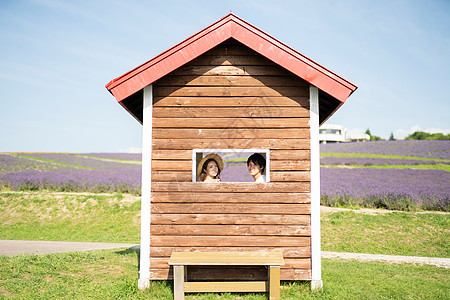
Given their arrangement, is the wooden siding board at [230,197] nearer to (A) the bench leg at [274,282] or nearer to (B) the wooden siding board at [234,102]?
(A) the bench leg at [274,282]

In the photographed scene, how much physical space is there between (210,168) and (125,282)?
267 cm

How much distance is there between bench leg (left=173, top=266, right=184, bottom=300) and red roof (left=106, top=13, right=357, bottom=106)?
3.15m

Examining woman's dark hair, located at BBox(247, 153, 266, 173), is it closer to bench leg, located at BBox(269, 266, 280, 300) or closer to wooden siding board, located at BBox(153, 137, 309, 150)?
wooden siding board, located at BBox(153, 137, 309, 150)

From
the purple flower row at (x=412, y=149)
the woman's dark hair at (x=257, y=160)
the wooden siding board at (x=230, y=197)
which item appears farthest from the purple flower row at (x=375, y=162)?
the wooden siding board at (x=230, y=197)

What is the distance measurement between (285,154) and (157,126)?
95.6 inches

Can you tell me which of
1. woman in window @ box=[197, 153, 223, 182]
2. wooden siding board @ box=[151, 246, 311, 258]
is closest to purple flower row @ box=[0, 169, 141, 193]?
woman in window @ box=[197, 153, 223, 182]

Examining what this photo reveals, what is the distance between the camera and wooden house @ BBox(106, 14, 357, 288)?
21.6 ft

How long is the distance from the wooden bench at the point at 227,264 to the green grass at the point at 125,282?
19 centimetres

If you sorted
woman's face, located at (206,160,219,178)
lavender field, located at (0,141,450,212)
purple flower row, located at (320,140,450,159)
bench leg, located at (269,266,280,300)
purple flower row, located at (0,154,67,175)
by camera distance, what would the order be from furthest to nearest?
purple flower row, located at (320,140,450,159) < purple flower row, located at (0,154,67,175) < lavender field, located at (0,141,450,212) < woman's face, located at (206,160,219,178) < bench leg, located at (269,266,280,300)

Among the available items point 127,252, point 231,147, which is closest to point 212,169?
point 231,147

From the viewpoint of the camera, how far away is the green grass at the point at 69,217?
14.8m

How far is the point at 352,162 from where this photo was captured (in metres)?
31.1

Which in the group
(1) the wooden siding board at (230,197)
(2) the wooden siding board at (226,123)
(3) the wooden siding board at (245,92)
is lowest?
(1) the wooden siding board at (230,197)

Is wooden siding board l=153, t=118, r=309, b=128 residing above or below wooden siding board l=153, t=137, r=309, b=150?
above
